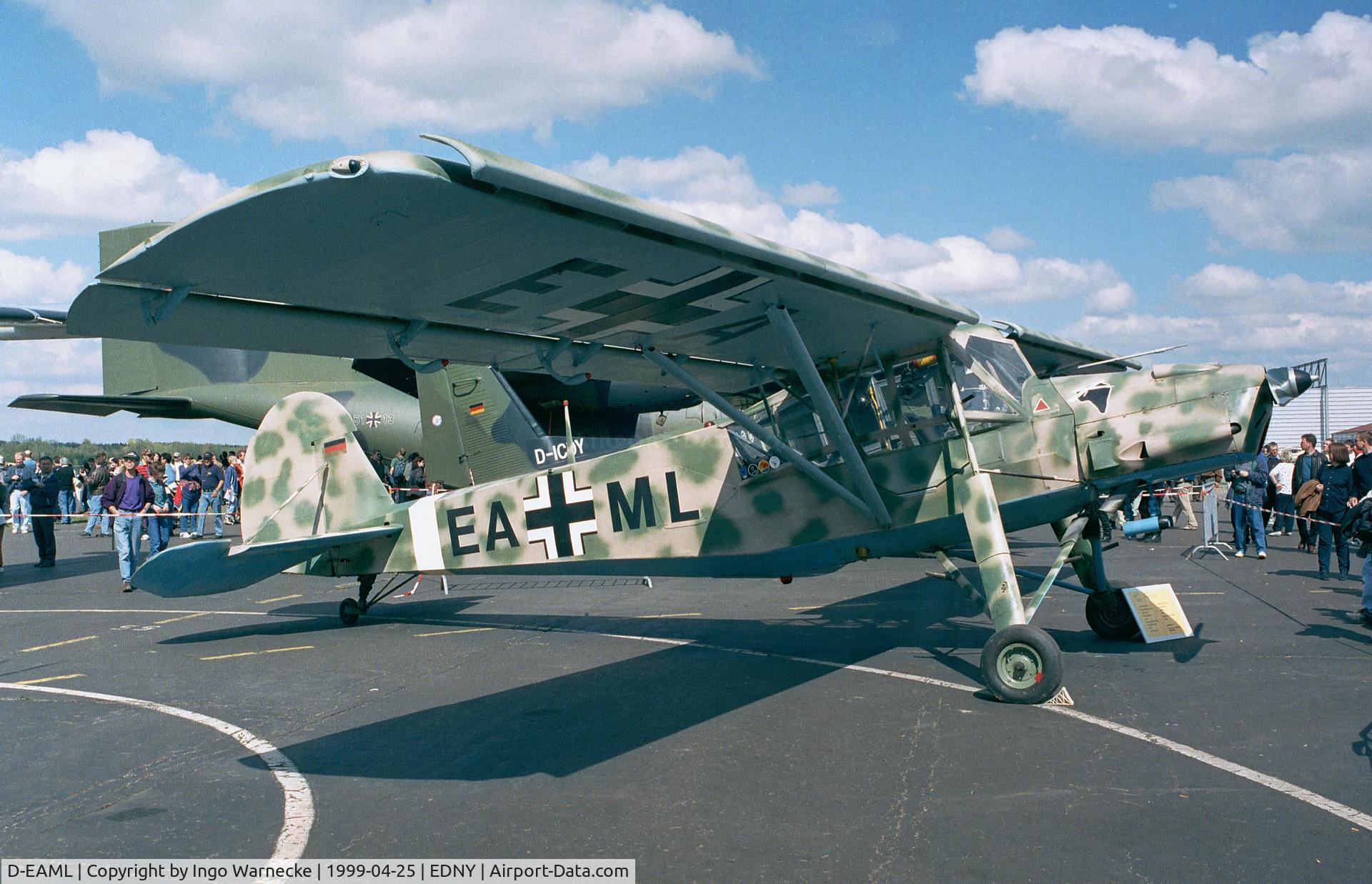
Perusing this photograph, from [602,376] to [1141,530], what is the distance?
4.85 meters

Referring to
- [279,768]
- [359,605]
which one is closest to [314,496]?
[359,605]

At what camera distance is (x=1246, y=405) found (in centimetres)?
688

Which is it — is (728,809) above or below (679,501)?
below

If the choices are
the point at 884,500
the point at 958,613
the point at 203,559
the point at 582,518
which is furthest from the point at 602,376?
the point at 958,613

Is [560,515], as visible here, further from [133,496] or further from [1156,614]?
[133,496]

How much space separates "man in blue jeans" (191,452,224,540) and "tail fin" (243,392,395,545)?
15461 millimetres

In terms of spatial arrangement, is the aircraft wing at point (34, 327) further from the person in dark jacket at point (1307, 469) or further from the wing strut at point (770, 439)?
the person in dark jacket at point (1307, 469)

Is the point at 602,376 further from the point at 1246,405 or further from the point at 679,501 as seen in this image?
the point at 1246,405

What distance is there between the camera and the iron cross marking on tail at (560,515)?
28.3 feet

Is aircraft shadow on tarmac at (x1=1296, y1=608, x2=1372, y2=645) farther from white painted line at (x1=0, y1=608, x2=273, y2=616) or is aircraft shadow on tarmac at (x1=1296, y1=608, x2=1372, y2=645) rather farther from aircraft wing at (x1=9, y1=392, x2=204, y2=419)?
aircraft wing at (x1=9, y1=392, x2=204, y2=419)

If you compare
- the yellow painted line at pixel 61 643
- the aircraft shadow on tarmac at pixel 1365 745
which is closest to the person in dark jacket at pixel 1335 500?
the aircraft shadow on tarmac at pixel 1365 745

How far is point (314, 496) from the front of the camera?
10.3 metres

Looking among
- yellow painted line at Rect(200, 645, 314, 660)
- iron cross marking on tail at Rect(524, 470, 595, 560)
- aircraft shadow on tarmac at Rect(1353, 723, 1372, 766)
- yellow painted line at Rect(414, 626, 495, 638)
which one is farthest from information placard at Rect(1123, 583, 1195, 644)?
yellow painted line at Rect(200, 645, 314, 660)

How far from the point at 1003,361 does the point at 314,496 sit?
7291 mm
